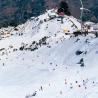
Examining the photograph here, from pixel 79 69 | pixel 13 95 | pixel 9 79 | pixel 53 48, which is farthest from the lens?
pixel 53 48

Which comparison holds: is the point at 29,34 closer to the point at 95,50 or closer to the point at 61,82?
the point at 95,50

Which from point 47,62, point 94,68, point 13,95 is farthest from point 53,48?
point 13,95

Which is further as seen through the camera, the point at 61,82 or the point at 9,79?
the point at 9,79

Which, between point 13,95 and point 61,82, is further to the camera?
point 61,82

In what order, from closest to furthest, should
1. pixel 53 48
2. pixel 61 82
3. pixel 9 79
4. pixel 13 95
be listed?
pixel 13 95
pixel 61 82
pixel 9 79
pixel 53 48

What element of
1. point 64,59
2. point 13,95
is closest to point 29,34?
point 64,59

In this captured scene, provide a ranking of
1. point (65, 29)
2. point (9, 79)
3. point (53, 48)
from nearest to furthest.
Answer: point (9, 79)
point (53, 48)
point (65, 29)

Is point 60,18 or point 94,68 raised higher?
point 60,18

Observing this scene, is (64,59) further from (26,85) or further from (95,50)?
(26,85)

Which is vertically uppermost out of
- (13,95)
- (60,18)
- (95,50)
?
(60,18)
